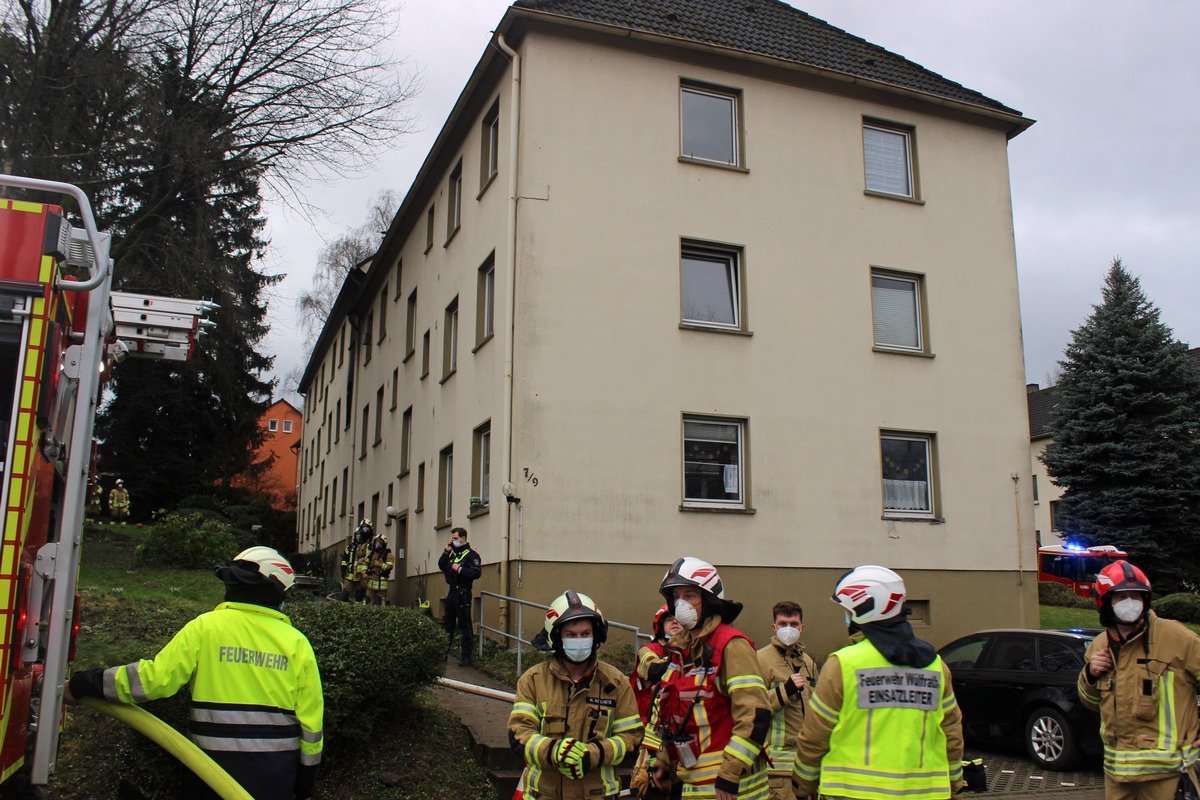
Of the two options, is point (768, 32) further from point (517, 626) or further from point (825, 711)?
point (825, 711)

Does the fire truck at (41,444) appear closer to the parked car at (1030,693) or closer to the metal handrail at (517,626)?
the metal handrail at (517,626)

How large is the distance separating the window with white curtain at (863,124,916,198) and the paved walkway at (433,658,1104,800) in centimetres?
1085

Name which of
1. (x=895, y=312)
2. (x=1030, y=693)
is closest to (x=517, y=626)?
(x=1030, y=693)

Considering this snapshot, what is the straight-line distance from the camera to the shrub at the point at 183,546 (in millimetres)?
20469

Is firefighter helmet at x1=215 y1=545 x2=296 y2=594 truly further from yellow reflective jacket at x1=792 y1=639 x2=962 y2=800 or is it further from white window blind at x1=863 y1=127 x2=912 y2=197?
white window blind at x1=863 y1=127 x2=912 y2=197

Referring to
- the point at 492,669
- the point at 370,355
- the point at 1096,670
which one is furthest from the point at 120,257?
the point at 1096,670

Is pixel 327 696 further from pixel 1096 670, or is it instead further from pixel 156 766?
pixel 1096 670

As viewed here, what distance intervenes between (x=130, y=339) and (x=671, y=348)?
33.4 feet

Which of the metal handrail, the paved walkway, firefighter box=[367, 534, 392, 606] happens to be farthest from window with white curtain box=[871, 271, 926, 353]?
firefighter box=[367, 534, 392, 606]

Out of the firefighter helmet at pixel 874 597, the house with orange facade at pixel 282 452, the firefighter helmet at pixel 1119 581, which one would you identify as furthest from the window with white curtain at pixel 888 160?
the house with orange facade at pixel 282 452

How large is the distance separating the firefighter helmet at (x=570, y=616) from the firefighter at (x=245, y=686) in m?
1.15

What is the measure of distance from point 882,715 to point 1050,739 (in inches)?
298

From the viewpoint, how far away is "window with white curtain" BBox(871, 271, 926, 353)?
18.4 m

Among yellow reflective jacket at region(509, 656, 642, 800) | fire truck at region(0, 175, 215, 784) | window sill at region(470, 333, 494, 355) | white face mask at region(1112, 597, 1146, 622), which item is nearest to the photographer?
fire truck at region(0, 175, 215, 784)
